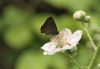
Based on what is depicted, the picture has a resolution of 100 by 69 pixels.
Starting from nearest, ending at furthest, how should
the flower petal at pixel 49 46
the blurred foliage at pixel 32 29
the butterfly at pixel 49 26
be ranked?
the butterfly at pixel 49 26
the flower petal at pixel 49 46
the blurred foliage at pixel 32 29

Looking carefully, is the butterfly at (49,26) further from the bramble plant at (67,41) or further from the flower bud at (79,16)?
the flower bud at (79,16)

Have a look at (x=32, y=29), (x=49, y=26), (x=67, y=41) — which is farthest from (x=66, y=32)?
(x=32, y=29)

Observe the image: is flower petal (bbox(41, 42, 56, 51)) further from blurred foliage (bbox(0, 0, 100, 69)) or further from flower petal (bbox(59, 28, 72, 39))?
blurred foliage (bbox(0, 0, 100, 69))

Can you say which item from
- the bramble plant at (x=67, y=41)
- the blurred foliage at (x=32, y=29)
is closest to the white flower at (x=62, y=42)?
the bramble plant at (x=67, y=41)

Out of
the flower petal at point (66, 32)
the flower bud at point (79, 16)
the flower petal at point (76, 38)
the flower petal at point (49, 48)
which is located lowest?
the flower petal at point (49, 48)

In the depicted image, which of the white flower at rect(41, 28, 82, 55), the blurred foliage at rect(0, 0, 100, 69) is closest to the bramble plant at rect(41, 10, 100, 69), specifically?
the white flower at rect(41, 28, 82, 55)

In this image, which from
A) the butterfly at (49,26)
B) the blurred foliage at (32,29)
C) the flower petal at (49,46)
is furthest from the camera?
the blurred foliage at (32,29)

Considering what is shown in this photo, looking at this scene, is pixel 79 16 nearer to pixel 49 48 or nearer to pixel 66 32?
pixel 66 32
